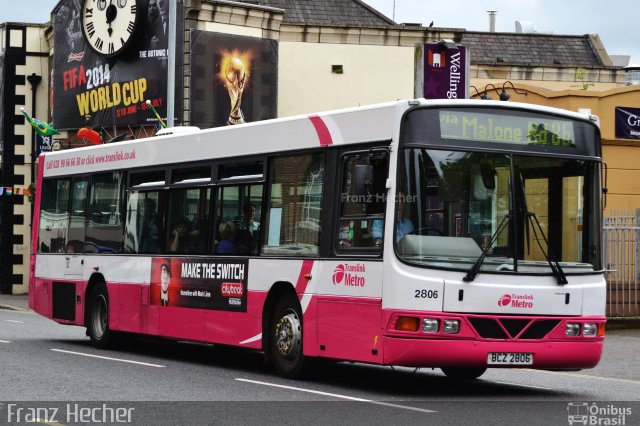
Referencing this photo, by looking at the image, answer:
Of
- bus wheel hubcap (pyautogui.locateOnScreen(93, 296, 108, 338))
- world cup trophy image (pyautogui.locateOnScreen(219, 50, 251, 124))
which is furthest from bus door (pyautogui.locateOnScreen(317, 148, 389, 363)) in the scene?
world cup trophy image (pyautogui.locateOnScreen(219, 50, 251, 124))

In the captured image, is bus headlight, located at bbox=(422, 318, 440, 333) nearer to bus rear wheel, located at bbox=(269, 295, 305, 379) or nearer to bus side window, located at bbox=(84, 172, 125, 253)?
bus rear wheel, located at bbox=(269, 295, 305, 379)

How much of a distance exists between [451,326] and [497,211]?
50.1 inches

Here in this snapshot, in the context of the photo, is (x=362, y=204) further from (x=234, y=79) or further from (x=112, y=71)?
(x=112, y=71)

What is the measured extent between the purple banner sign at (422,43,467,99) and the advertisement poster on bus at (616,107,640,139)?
5.14 metres

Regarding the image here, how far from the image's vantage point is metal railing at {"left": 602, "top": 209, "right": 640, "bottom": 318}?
24.0 meters

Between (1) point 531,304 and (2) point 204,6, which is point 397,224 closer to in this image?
(1) point 531,304

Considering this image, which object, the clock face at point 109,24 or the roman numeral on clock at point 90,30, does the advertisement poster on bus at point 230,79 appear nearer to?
the clock face at point 109,24

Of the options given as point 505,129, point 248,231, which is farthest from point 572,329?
point 248,231

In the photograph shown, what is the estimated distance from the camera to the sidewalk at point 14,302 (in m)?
39.2

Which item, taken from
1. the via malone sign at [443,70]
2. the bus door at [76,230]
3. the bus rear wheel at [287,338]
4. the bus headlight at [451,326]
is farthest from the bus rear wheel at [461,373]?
the via malone sign at [443,70]

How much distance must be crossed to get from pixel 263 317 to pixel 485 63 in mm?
39423

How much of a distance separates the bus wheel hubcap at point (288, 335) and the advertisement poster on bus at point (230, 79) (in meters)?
26.3

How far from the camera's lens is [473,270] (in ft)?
42.5

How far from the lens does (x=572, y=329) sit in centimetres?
1350
